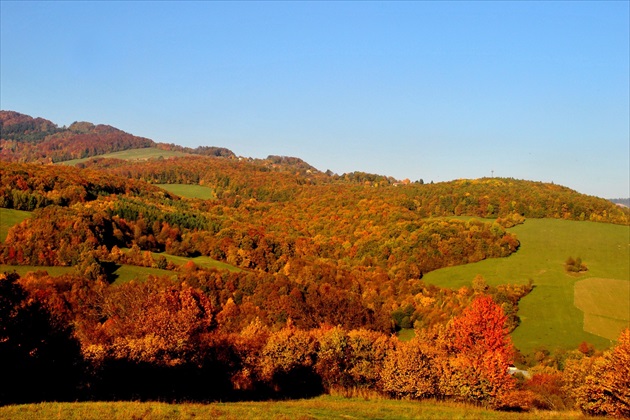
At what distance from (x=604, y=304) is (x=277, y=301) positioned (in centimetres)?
5626

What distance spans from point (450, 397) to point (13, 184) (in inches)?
4708

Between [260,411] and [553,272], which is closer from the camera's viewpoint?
[260,411]

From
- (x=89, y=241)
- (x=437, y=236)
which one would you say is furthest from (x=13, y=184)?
(x=437, y=236)

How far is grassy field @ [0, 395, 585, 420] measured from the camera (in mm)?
23531

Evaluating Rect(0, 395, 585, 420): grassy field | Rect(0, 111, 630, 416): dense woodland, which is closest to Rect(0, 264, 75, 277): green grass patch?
Rect(0, 111, 630, 416): dense woodland

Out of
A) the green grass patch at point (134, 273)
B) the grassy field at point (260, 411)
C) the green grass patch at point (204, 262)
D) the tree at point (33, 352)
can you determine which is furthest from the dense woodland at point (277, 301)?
the grassy field at point (260, 411)

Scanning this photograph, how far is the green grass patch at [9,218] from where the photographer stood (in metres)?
97.4

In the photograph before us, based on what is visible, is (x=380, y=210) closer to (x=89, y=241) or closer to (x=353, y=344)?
(x=89, y=241)

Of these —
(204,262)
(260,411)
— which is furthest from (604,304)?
→ (260,411)

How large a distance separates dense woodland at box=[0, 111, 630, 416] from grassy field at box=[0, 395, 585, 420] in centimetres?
577

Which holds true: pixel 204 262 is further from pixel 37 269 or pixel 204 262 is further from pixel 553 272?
pixel 553 272

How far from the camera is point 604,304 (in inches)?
3516

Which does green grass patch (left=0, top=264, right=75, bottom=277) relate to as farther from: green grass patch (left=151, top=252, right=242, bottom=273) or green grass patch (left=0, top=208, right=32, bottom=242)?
green grass patch (left=151, top=252, right=242, bottom=273)

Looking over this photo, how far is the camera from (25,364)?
3241 cm
